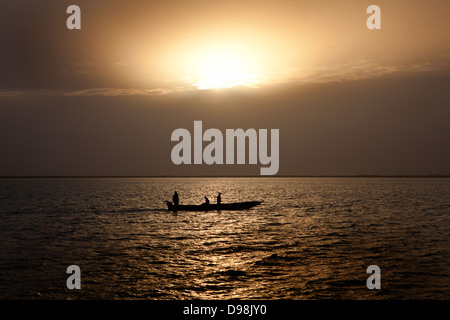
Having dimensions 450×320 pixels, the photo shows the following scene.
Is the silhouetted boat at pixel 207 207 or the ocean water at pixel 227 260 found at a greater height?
the silhouetted boat at pixel 207 207

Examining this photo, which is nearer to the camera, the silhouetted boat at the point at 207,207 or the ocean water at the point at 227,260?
the ocean water at the point at 227,260

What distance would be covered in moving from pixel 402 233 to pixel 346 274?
65.3 feet

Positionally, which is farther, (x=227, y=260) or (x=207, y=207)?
(x=207, y=207)

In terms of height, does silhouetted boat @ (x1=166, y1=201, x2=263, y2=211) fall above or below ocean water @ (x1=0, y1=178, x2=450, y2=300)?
above

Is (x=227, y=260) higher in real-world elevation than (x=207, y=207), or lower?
lower

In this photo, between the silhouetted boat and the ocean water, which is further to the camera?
the silhouetted boat
